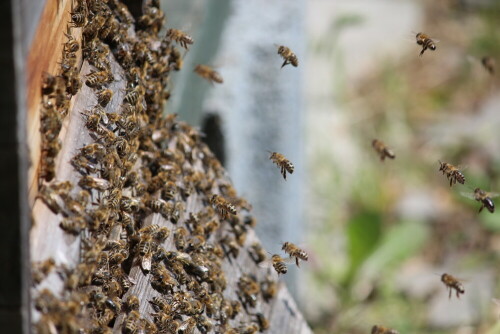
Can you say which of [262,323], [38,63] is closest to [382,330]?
[262,323]

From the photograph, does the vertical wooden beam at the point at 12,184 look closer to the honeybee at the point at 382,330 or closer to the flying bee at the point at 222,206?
the flying bee at the point at 222,206

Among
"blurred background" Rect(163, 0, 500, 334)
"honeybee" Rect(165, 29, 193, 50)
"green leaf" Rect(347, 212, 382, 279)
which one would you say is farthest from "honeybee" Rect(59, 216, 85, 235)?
"green leaf" Rect(347, 212, 382, 279)

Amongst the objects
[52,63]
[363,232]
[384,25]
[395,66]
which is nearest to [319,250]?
[363,232]

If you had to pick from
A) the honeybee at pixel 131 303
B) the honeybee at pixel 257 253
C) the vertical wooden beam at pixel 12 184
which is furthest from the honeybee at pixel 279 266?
the vertical wooden beam at pixel 12 184

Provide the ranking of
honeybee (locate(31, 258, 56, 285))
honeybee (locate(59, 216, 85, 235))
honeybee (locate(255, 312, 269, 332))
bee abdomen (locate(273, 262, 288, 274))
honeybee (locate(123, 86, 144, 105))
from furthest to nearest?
bee abdomen (locate(273, 262, 288, 274)), honeybee (locate(255, 312, 269, 332)), honeybee (locate(123, 86, 144, 105)), honeybee (locate(59, 216, 85, 235)), honeybee (locate(31, 258, 56, 285))

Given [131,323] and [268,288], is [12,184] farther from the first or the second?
[268,288]

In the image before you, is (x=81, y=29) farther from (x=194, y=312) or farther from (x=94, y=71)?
(x=194, y=312)

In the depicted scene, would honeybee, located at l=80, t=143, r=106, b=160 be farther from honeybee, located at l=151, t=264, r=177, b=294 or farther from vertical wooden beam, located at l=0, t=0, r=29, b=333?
vertical wooden beam, located at l=0, t=0, r=29, b=333
